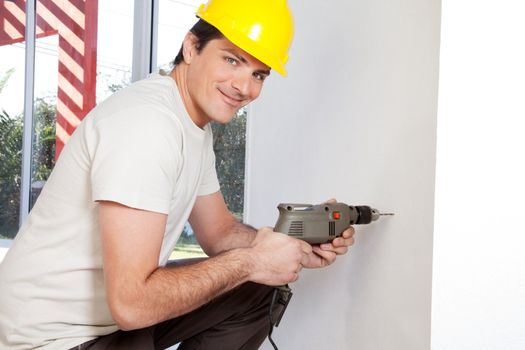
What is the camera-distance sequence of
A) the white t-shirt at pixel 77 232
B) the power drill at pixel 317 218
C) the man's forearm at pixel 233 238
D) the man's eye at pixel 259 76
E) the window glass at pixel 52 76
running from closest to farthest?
the white t-shirt at pixel 77 232, the power drill at pixel 317 218, the man's eye at pixel 259 76, the man's forearm at pixel 233 238, the window glass at pixel 52 76

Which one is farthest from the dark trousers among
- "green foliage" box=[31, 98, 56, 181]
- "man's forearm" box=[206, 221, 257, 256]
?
"green foliage" box=[31, 98, 56, 181]

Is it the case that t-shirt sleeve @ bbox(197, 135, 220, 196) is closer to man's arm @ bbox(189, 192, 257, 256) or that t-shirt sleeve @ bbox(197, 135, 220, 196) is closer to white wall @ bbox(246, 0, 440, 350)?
man's arm @ bbox(189, 192, 257, 256)

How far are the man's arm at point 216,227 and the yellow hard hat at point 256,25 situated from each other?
590 mm

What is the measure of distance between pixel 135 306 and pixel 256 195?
1090mm

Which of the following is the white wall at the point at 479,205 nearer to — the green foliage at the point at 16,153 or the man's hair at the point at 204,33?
the man's hair at the point at 204,33

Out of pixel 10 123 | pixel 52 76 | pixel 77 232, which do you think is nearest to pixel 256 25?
pixel 77 232

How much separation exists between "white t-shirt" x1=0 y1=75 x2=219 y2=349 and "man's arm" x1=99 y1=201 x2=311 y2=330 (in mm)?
74

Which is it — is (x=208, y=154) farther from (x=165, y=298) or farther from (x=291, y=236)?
(x=165, y=298)

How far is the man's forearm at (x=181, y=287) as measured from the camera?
4.06 feet

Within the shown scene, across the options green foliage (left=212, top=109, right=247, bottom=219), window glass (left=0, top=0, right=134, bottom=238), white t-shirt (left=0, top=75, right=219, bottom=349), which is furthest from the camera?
window glass (left=0, top=0, right=134, bottom=238)

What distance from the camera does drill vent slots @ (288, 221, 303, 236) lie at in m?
1.45

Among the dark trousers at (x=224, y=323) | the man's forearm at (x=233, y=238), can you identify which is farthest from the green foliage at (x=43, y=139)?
the dark trousers at (x=224, y=323)

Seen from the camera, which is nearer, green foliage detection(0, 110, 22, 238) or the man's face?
the man's face

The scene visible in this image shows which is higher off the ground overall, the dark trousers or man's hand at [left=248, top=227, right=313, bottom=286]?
man's hand at [left=248, top=227, right=313, bottom=286]
